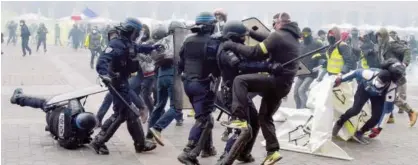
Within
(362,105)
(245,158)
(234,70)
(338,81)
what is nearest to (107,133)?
(245,158)

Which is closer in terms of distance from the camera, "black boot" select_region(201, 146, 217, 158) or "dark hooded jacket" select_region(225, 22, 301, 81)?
"dark hooded jacket" select_region(225, 22, 301, 81)

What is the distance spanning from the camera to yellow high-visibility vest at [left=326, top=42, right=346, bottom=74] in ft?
32.6

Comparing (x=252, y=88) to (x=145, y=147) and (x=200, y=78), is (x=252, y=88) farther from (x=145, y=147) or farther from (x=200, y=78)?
(x=145, y=147)

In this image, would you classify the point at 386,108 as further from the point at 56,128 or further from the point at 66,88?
the point at 66,88

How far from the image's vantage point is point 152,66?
8617mm

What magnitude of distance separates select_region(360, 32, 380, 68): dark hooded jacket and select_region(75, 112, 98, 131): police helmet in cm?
575

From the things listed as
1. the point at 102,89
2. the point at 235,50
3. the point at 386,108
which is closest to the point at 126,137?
the point at 102,89

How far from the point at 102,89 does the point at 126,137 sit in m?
0.97

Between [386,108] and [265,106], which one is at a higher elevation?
[265,106]

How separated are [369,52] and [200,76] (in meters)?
5.61

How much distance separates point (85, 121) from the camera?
6.89 m

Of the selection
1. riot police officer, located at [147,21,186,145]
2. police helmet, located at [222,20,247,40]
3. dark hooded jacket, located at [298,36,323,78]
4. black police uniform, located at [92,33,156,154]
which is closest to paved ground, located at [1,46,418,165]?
black police uniform, located at [92,33,156,154]

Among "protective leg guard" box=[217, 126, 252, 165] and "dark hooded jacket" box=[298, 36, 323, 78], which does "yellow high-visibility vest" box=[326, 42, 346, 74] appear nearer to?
"dark hooded jacket" box=[298, 36, 323, 78]

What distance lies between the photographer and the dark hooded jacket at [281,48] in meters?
5.98
